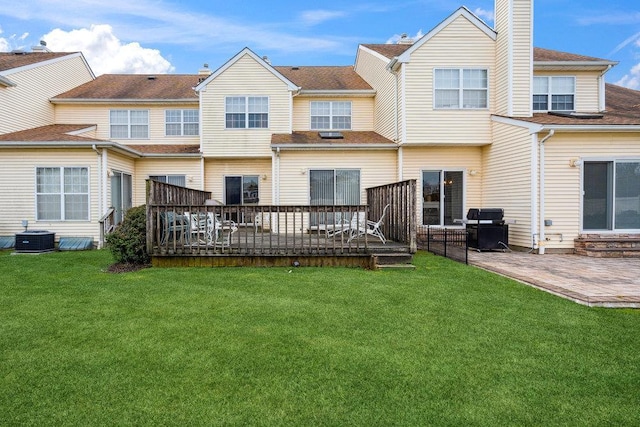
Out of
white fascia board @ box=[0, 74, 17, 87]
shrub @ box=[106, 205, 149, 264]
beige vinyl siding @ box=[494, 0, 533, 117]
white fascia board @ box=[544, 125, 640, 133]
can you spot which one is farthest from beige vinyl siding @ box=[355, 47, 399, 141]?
white fascia board @ box=[0, 74, 17, 87]

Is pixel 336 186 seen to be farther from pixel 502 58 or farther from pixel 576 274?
pixel 576 274

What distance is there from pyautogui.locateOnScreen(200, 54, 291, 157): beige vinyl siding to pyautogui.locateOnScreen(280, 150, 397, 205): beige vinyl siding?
4.39 feet

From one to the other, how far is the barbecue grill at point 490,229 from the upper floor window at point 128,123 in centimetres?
1315

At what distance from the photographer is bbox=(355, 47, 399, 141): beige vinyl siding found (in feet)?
44.0

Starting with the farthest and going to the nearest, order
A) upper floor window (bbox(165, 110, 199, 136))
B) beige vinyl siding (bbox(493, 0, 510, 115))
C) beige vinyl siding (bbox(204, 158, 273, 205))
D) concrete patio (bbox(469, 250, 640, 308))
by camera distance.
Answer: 1. upper floor window (bbox(165, 110, 199, 136))
2. beige vinyl siding (bbox(204, 158, 273, 205))
3. beige vinyl siding (bbox(493, 0, 510, 115))
4. concrete patio (bbox(469, 250, 640, 308))

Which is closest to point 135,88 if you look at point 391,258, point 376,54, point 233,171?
point 233,171

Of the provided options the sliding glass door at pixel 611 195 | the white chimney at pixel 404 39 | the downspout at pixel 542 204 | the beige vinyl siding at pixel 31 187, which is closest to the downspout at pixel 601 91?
the sliding glass door at pixel 611 195

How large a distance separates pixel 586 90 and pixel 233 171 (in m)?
13.5

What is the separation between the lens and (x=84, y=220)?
12094mm

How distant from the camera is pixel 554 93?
13.7 m

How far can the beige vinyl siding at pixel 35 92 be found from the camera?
530 inches

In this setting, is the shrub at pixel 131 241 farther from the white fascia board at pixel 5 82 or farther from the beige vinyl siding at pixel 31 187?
the white fascia board at pixel 5 82

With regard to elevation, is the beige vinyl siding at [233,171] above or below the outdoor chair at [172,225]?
above

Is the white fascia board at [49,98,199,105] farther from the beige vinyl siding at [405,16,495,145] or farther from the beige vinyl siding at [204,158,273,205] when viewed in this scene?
the beige vinyl siding at [405,16,495,145]
